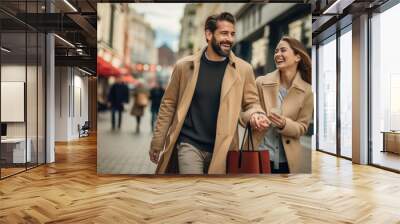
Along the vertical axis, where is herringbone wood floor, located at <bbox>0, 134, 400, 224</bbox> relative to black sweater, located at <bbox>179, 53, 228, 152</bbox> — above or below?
below

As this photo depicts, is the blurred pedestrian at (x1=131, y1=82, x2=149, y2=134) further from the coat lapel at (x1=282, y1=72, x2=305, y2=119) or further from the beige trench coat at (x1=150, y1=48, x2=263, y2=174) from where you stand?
the coat lapel at (x1=282, y1=72, x2=305, y2=119)

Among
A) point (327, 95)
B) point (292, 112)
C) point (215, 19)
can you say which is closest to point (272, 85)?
point (292, 112)

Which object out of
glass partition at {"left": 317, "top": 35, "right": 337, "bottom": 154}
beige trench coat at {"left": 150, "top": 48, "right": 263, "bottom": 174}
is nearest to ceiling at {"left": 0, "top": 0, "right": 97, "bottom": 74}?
beige trench coat at {"left": 150, "top": 48, "right": 263, "bottom": 174}

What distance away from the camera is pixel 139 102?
644 centimetres

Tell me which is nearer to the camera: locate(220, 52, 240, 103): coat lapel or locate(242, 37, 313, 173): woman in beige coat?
locate(220, 52, 240, 103): coat lapel

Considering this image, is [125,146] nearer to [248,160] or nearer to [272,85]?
[248,160]

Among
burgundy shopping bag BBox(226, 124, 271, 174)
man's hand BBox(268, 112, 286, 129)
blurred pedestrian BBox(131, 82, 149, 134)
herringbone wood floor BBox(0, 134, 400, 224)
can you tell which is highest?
blurred pedestrian BBox(131, 82, 149, 134)

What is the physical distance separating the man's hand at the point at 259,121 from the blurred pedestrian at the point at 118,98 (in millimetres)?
2040

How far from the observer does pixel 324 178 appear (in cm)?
661

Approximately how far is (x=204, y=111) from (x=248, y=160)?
1.05 m

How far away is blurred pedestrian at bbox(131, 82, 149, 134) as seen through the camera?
21.1 ft

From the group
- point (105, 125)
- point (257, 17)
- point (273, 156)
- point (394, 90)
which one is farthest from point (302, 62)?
point (105, 125)

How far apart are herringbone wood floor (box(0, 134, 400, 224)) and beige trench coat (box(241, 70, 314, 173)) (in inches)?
13.1

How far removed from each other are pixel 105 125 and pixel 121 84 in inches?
28.1
